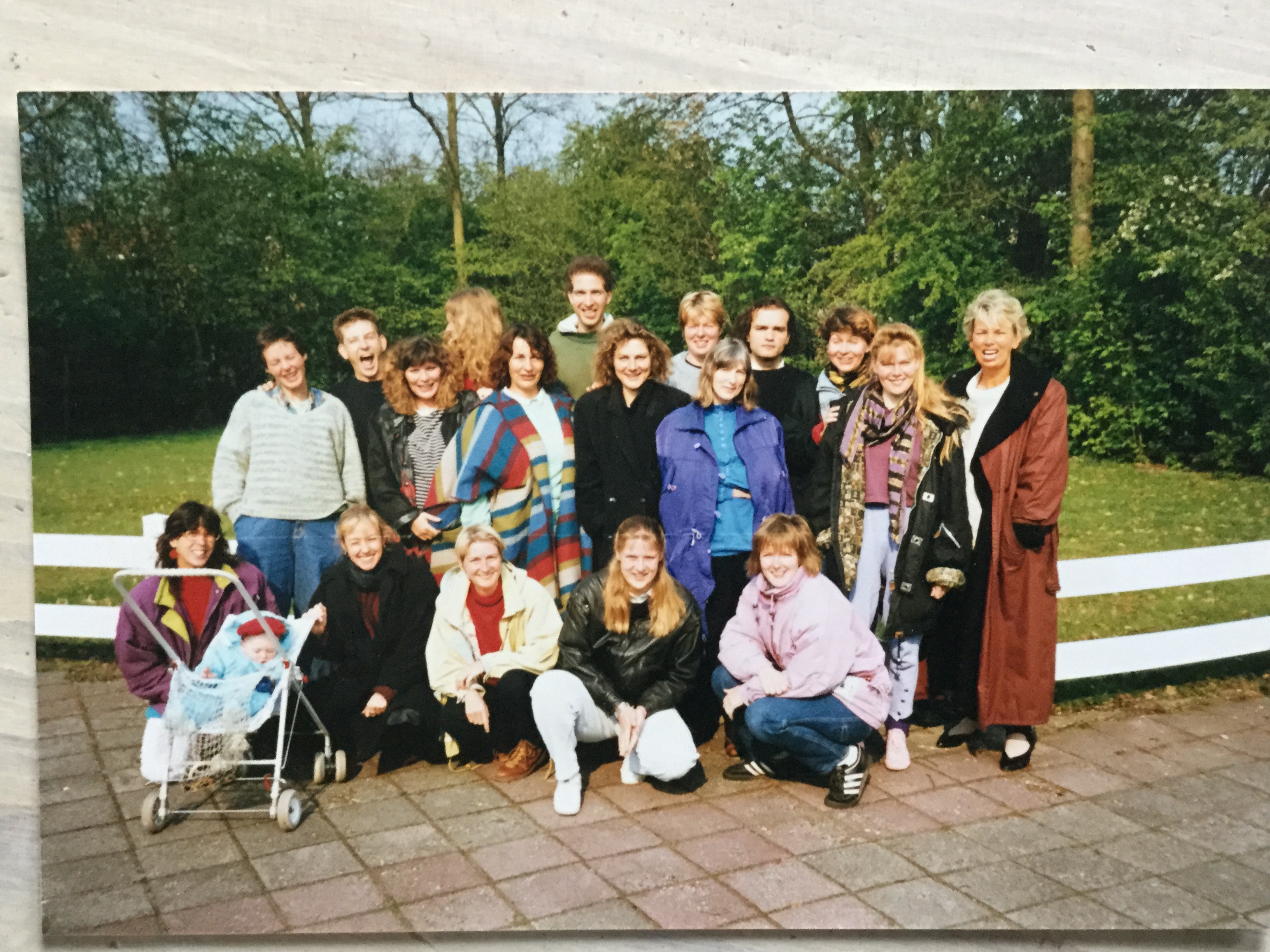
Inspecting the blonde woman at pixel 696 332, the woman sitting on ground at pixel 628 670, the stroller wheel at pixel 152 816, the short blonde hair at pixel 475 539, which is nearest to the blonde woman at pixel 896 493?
the blonde woman at pixel 696 332

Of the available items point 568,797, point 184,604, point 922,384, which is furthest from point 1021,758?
point 184,604

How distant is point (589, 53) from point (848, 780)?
2.84 m

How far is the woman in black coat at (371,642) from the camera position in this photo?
392cm

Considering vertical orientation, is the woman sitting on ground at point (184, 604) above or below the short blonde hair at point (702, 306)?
below

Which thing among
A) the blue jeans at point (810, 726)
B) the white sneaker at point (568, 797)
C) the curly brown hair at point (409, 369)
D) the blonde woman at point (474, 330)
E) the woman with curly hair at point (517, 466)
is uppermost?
the blonde woman at point (474, 330)

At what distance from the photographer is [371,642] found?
3963 mm

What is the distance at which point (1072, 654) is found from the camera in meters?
4.71

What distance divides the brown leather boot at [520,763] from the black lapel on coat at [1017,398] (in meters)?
2.13

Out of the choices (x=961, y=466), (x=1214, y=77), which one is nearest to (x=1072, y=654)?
(x=961, y=466)

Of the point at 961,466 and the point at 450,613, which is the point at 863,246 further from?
the point at 450,613

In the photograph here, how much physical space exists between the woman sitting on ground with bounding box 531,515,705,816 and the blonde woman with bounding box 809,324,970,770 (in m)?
0.66

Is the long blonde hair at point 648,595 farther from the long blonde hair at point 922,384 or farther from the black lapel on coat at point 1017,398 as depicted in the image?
the black lapel on coat at point 1017,398

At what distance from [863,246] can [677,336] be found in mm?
794

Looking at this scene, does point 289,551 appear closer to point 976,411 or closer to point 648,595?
point 648,595
